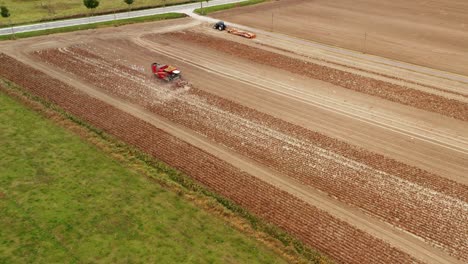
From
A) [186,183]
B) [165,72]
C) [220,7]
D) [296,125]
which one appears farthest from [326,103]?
[220,7]

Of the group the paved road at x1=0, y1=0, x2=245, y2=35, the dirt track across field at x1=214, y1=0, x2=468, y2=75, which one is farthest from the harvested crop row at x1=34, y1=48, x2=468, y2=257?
the dirt track across field at x1=214, y1=0, x2=468, y2=75

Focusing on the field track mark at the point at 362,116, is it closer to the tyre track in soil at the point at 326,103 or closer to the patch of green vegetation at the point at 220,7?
the tyre track in soil at the point at 326,103

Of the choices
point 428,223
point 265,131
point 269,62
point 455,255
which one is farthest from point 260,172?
point 269,62

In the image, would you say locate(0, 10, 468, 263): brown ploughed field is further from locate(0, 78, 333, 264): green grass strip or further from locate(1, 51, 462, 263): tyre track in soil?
locate(0, 78, 333, 264): green grass strip

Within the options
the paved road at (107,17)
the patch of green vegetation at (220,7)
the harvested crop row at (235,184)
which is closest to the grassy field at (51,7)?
the paved road at (107,17)

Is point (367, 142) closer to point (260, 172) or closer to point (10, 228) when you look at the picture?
point (260, 172)

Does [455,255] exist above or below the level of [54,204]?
below

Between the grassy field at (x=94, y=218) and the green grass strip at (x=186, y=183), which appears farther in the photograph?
the green grass strip at (x=186, y=183)
